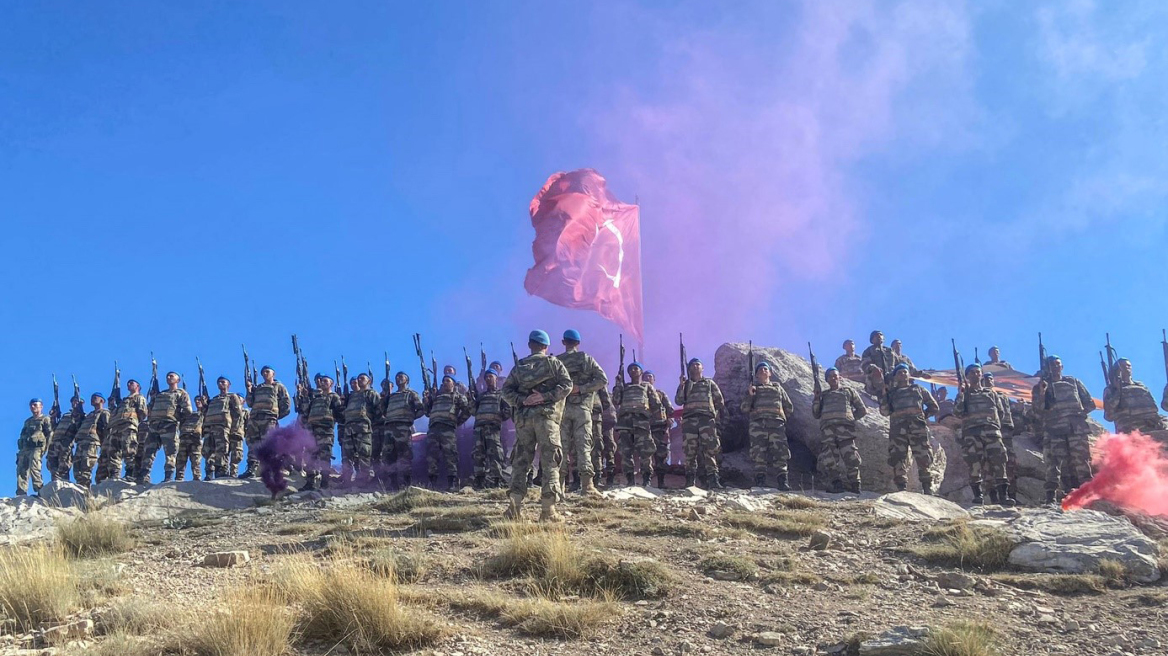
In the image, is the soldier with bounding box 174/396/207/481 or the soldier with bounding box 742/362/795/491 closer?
the soldier with bounding box 742/362/795/491

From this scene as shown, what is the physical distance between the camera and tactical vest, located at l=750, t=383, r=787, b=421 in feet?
46.5

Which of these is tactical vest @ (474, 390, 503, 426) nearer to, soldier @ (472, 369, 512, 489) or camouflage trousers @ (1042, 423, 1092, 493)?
soldier @ (472, 369, 512, 489)

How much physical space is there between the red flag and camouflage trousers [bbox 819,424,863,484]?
3.50 meters

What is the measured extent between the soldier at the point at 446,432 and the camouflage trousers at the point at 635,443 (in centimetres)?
267

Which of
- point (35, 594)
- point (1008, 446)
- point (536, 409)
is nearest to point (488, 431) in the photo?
point (536, 409)

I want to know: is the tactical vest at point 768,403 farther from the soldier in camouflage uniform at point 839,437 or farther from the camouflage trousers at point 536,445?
the camouflage trousers at point 536,445

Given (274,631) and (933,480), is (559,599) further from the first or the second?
(933,480)

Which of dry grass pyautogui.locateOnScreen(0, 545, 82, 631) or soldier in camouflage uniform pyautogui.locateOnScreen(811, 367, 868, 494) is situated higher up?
soldier in camouflage uniform pyautogui.locateOnScreen(811, 367, 868, 494)

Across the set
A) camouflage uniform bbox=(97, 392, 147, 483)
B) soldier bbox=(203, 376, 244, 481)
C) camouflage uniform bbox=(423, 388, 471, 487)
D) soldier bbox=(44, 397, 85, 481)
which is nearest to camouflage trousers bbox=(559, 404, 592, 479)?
camouflage uniform bbox=(423, 388, 471, 487)

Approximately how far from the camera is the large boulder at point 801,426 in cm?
1516

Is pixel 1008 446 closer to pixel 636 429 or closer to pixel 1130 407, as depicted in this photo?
pixel 1130 407

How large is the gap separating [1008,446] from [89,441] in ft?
54.6

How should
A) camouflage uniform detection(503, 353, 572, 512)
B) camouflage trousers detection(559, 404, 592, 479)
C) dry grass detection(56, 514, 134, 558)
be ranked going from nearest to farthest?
dry grass detection(56, 514, 134, 558) < camouflage uniform detection(503, 353, 572, 512) < camouflage trousers detection(559, 404, 592, 479)

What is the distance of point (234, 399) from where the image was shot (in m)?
16.5
